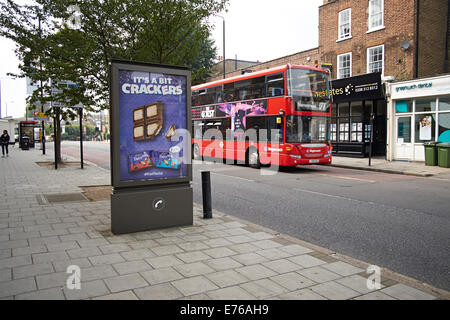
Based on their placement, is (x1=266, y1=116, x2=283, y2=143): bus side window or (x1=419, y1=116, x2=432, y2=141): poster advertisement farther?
(x1=419, y1=116, x2=432, y2=141): poster advertisement

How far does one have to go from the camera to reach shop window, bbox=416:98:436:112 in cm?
1738

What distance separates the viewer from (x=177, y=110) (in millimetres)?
6059

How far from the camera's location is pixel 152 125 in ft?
19.1

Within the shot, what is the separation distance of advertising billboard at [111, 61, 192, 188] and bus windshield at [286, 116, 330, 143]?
8.82 m

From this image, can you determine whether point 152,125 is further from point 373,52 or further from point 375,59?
point 373,52

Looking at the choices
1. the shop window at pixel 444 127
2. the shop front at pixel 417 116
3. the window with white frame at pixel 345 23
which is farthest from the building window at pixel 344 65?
the shop window at pixel 444 127

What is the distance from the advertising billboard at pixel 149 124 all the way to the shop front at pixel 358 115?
1634cm

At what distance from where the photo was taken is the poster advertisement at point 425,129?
17531 mm

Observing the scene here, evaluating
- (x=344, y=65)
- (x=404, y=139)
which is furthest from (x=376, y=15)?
(x=404, y=139)

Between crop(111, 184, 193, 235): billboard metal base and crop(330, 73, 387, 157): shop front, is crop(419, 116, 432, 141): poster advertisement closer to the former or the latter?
crop(330, 73, 387, 157): shop front

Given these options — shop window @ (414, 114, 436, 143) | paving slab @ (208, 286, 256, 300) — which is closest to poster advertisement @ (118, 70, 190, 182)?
paving slab @ (208, 286, 256, 300)

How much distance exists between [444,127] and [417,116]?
150 centimetres

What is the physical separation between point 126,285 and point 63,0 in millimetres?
7303

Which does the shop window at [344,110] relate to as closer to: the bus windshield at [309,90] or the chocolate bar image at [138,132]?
the bus windshield at [309,90]
